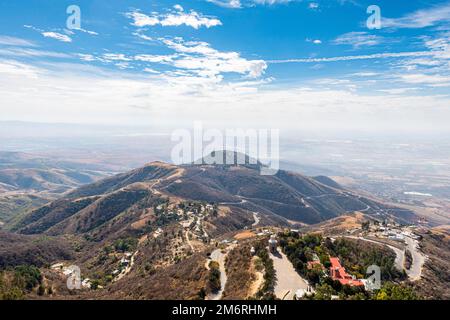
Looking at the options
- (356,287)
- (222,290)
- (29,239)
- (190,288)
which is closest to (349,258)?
(356,287)

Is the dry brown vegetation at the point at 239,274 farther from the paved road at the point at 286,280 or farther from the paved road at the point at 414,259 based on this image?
the paved road at the point at 414,259

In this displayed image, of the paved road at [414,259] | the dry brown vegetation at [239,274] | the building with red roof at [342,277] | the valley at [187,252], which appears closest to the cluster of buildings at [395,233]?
the valley at [187,252]

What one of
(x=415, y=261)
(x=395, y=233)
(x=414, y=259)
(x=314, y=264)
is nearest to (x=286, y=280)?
(x=314, y=264)

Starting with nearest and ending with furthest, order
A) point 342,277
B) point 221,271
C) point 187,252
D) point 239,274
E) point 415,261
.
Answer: point 342,277 → point 239,274 → point 221,271 → point 415,261 → point 187,252

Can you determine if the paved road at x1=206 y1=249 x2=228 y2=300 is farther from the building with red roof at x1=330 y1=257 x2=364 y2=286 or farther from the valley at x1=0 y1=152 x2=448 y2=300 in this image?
the building with red roof at x1=330 y1=257 x2=364 y2=286

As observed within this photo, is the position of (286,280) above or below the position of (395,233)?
above

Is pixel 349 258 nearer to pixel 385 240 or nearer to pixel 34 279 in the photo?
pixel 385 240
